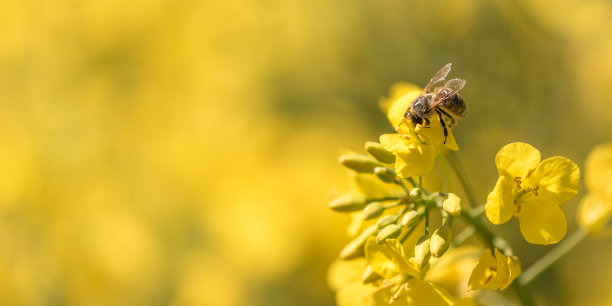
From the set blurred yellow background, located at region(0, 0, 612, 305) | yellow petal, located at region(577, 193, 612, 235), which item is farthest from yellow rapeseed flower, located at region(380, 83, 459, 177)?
blurred yellow background, located at region(0, 0, 612, 305)

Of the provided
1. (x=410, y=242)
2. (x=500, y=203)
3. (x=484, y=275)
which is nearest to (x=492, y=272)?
(x=484, y=275)

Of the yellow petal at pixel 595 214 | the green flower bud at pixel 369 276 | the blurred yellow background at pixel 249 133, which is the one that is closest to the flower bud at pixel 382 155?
the green flower bud at pixel 369 276

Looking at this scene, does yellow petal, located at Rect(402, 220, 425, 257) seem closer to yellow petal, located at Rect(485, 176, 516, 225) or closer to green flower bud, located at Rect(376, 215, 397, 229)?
green flower bud, located at Rect(376, 215, 397, 229)

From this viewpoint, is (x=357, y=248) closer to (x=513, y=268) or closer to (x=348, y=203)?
(x=348, y=203)

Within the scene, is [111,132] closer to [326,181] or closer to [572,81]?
[326,181]

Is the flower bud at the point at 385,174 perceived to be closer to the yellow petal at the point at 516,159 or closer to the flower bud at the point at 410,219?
the flower bud at the point at 410,219

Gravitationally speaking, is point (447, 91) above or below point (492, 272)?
above

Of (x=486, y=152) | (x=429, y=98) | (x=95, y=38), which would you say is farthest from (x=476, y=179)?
(x=95, y=38)
